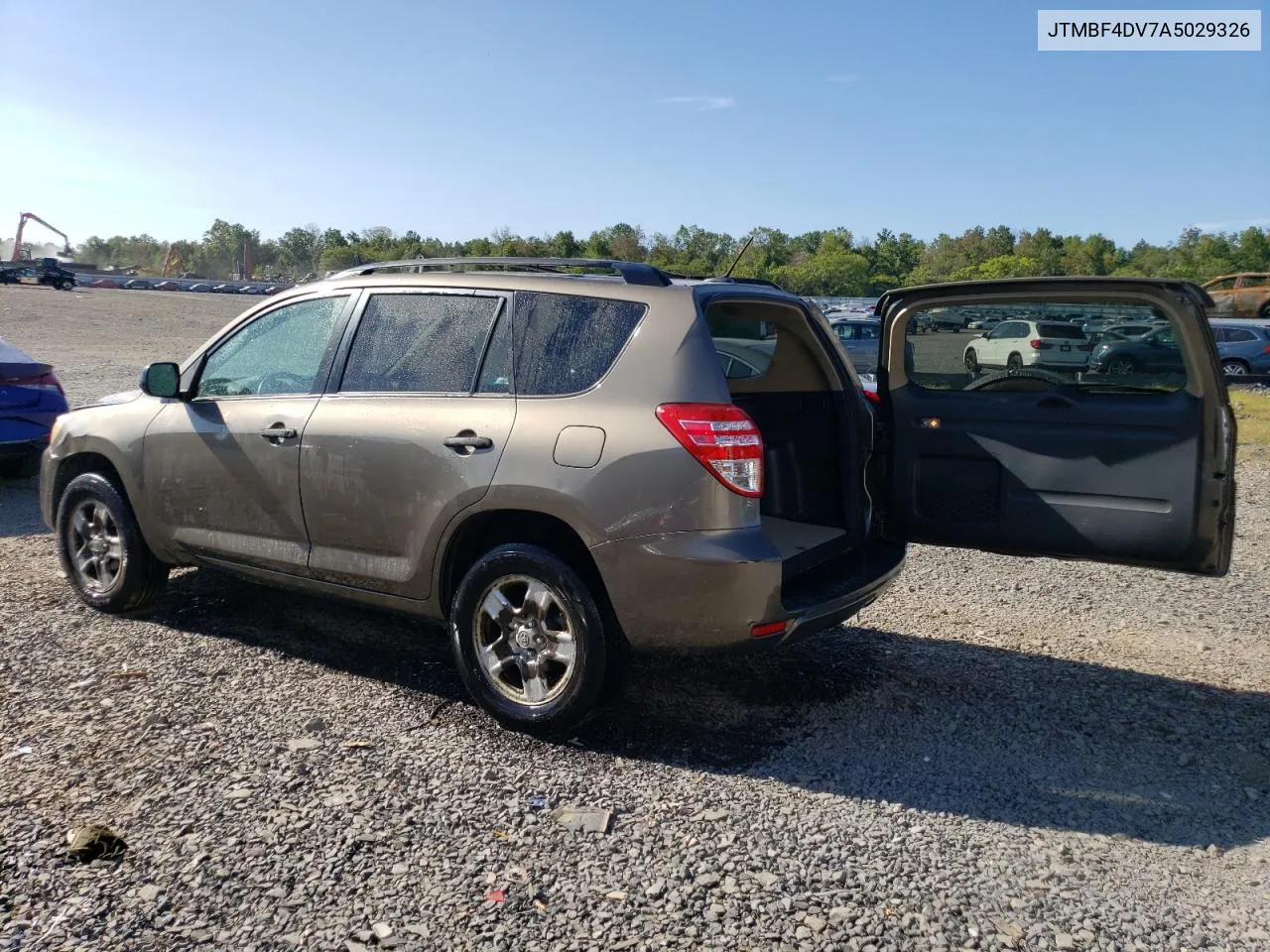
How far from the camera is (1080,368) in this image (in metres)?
4.63

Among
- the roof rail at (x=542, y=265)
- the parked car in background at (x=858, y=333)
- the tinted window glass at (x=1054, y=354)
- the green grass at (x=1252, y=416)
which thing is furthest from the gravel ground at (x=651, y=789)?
the parked car in background at (x=858, y=333)

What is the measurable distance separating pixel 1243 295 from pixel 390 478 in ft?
119

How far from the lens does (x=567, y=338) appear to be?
4262mm

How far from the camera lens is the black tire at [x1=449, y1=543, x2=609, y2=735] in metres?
4.04

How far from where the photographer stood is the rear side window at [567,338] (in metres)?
4.13

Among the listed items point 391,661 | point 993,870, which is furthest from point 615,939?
point 391,661

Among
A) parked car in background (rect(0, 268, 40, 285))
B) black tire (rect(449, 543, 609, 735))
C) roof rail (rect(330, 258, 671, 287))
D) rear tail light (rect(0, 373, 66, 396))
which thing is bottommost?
black tire (rect(449, 543, 609, 735))

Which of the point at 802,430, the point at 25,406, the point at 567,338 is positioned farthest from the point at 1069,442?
the point at 25,406

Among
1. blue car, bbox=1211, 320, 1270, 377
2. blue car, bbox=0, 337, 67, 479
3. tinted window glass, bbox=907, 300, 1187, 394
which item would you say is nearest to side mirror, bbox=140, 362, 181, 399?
tinted window glass, bbox=907, 300, 1187, 394

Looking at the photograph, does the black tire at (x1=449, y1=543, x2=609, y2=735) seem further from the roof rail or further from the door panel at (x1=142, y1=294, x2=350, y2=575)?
the roof rail

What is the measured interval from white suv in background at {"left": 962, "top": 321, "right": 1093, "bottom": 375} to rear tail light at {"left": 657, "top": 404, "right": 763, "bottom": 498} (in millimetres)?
1510

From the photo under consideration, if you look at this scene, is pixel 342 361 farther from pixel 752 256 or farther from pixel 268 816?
pixel 752 256

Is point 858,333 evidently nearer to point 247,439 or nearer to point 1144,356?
point 1144,356

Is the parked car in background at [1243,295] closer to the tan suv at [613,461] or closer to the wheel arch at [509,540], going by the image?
the tan suv at [613,461]
